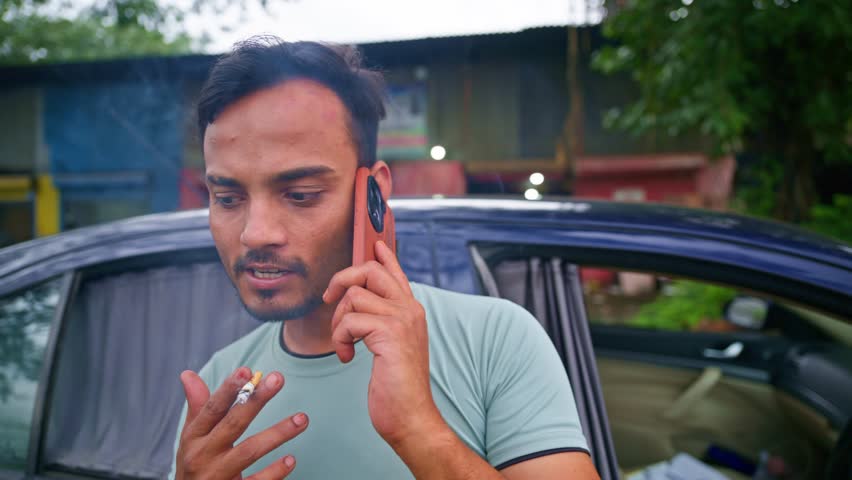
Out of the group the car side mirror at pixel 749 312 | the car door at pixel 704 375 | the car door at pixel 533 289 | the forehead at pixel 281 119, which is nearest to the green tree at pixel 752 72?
the car side mirror at pixel 749 312

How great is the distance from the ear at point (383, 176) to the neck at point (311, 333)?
21cm

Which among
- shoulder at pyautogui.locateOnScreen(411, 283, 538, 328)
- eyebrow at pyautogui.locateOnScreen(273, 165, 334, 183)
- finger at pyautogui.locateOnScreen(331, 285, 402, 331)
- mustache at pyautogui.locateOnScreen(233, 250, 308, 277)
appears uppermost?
eyebrow at pyautogui.locateOnScreen(273, 165, 334, 183)

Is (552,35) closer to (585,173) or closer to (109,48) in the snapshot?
(585,173)

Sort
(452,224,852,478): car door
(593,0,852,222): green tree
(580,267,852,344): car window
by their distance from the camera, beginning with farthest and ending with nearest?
(593,0,852,222): green tree
(580,267,852,344): car window
(452,224,852,478): car door

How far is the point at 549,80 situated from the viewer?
11.4 m

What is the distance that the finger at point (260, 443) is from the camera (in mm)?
811

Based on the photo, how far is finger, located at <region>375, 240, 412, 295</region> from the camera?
83 centimetres

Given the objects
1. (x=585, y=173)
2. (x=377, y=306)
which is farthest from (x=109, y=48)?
(x=377, y=306)

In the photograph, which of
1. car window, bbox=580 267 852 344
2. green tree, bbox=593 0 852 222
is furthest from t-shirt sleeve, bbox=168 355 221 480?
green tree, bbox=593 0 852 222

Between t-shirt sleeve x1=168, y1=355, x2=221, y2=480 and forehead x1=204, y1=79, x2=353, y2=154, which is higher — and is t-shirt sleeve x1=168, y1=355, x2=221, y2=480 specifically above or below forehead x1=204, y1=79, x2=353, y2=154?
below

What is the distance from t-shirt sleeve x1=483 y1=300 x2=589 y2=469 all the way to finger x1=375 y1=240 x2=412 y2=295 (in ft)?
0.82

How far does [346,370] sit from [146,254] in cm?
63

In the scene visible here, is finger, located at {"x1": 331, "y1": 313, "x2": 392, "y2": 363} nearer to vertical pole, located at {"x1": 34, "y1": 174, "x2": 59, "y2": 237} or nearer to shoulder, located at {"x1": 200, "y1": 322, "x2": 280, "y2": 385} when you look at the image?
shoulder, located at {"x1": 200, "y1": 322, "x2": 280, "y2": 385}

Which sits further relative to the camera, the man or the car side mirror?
the car side mirror
